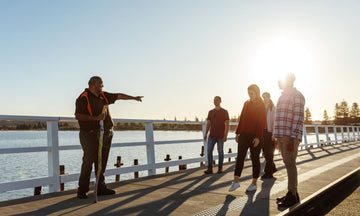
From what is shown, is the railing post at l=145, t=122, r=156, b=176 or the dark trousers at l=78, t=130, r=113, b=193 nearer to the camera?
the dark trousers at l=78, t=130, r=113, b=193

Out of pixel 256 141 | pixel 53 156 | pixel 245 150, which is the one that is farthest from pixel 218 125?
pixel 53 156

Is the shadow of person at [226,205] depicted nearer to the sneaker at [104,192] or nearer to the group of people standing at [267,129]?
the group of people standing at [267,129]

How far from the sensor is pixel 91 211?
4.48 m

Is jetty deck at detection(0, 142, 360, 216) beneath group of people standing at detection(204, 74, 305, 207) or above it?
beneath

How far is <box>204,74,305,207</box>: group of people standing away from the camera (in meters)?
4.84

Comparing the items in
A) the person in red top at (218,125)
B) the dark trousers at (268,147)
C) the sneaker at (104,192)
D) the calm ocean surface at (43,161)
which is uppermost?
the person in red top at (218,125)

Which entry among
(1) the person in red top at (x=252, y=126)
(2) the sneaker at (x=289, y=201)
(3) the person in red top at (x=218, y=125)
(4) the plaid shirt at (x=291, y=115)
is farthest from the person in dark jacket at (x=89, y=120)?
(3) the person in red top at (x=218, y=125)

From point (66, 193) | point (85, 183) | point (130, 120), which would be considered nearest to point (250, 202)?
point (85, 183)

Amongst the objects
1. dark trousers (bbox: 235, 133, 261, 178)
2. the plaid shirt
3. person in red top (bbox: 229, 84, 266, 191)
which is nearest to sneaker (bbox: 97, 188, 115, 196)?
person in red top (bbox: 229, 84, 266, 191)

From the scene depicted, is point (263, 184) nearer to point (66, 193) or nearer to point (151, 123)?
point (151, 123)

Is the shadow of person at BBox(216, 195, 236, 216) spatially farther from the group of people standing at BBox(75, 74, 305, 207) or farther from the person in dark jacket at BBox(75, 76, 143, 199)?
the person in dark jacket at BBox(75, 76, 143, 199)

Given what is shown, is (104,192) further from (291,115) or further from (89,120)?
(291,115)

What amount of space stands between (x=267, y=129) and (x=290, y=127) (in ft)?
10.1

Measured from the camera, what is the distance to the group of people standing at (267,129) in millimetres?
4844
